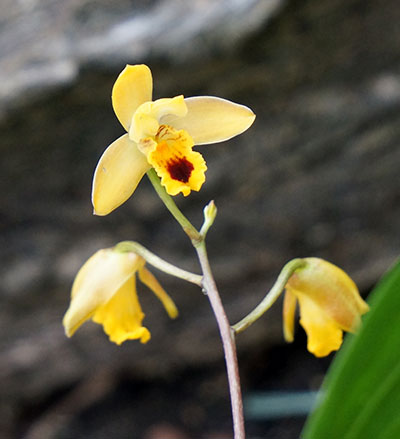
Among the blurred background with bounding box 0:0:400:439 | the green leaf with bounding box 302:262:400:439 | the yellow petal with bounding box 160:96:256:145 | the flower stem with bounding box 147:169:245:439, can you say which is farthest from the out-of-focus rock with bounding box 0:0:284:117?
the green leaf with bounding box 302:262:400:439

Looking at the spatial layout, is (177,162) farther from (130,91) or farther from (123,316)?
(123,316)

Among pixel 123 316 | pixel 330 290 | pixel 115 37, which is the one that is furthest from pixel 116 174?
pixel 115 37

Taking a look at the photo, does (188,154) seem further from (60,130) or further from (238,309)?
(238,309)

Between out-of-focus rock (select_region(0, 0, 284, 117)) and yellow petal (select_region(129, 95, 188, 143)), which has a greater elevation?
out-of-focus rock (select_region(0, 0, 284, 117))

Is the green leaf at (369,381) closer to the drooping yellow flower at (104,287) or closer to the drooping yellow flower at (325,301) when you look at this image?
the drooping yellow flower at (325,301)

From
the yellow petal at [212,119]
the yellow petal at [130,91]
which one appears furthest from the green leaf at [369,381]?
the yellow petal at [130,91]

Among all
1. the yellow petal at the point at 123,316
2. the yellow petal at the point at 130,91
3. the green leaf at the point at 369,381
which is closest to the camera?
the green leaf at the point at 369,381

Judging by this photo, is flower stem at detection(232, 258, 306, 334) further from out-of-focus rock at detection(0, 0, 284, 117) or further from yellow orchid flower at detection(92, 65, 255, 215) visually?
out-of-focus rock at detection(0, 0, 284, 117)
